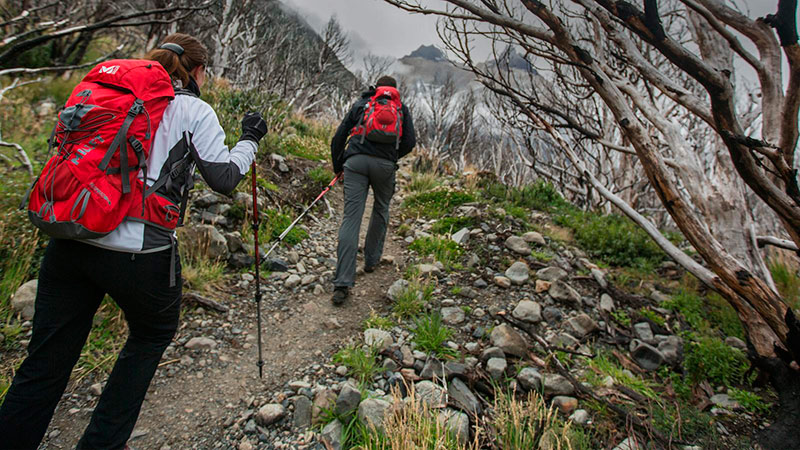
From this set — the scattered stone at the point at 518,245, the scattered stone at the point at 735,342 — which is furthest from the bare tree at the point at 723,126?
the scattered stone at the point at 518,245

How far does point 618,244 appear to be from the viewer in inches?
245

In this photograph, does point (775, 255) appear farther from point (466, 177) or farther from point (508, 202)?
point (466, 177)

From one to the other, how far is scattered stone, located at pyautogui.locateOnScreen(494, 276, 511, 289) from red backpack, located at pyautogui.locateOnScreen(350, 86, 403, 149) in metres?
2.11

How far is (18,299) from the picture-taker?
3.19 meters

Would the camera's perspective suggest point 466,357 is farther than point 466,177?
No

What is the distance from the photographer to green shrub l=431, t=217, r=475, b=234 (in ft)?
21.5

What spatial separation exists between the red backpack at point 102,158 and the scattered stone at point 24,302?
7.37 feet

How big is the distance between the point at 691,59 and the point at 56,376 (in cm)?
400

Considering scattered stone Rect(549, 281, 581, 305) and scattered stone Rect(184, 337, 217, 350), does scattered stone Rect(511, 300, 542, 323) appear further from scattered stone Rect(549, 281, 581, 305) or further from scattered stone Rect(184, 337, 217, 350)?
scattered stone Rect(184, 337, 217, 350)

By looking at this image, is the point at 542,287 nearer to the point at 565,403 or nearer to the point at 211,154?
the point at 565,403

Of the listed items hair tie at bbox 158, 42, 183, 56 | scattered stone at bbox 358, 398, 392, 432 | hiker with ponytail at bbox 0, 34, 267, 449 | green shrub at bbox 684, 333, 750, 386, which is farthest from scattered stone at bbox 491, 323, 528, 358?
hair tie at bbox 158, 42, 183, 56

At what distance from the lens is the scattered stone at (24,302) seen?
3.17 metres

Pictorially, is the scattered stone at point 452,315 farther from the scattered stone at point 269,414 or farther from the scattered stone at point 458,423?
the scattered stone at point 269,414

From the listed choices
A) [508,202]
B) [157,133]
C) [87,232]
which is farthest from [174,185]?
[508,202]
